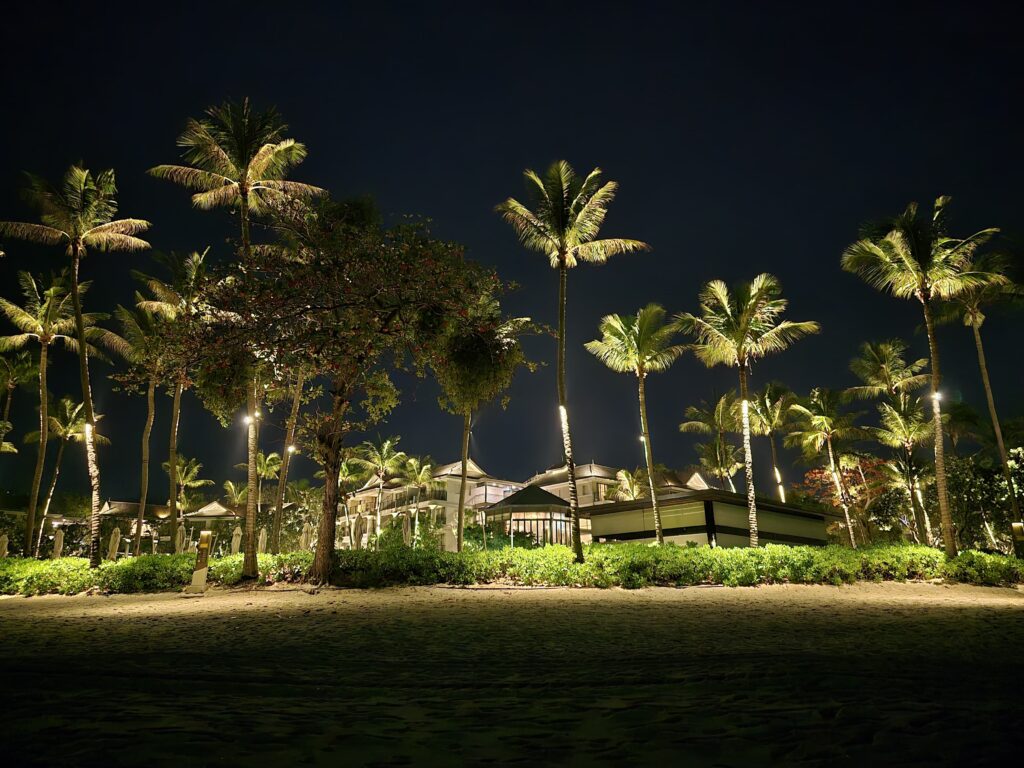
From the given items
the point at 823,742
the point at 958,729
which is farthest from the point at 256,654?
the point at 958,729

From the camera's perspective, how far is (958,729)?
312 centimetres

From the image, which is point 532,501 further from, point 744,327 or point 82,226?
point 82,226

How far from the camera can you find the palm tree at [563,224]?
21641mm

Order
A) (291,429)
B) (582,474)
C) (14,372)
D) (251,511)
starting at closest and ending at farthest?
(251,511) → (291,429) → (14,372) → (582,474)

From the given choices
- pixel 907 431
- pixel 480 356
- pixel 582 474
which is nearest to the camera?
pixel 480 356

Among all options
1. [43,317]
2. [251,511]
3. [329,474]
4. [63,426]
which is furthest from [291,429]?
[63,426]

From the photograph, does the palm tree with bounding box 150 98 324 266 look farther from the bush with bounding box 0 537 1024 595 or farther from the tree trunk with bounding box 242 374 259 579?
the bush with bounding box 0 537 1024 595

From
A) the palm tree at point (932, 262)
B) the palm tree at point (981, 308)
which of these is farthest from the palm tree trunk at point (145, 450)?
the palm tree at point (981, 308)

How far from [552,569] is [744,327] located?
13.0 metres

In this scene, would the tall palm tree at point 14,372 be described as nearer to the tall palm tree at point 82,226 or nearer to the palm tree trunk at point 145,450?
the palm tree trunk at point 145,450

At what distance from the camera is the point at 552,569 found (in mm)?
19281

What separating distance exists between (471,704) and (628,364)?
23.8 m

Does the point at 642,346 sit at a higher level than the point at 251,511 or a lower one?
higher

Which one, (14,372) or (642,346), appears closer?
(642,346)
